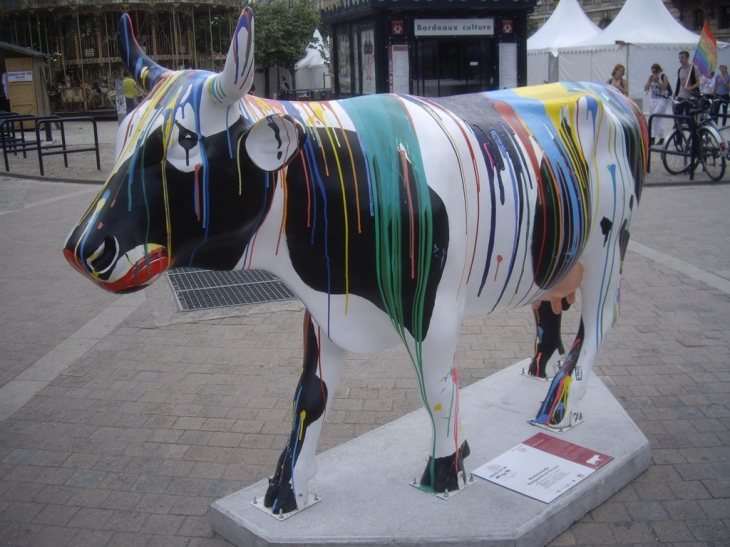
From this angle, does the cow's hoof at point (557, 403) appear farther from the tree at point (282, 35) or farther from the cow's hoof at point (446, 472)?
the tree at point (282, 35)

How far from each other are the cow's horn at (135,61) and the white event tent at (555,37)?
21.7 meters

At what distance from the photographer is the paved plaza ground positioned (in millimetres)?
2996

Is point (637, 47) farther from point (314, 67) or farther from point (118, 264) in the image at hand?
point (118, 264)

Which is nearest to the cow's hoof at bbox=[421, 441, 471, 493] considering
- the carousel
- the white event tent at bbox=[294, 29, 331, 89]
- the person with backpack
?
the person with backpack

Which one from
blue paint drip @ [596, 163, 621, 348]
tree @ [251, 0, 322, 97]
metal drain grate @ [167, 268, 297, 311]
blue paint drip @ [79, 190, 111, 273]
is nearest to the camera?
blue paint drip @ [79, 190, 111, 273]

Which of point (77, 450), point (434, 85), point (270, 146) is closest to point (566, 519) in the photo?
point (270, 146)

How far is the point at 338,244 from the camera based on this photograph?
232cm

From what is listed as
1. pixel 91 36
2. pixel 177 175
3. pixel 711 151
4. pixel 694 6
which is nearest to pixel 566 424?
pixel 177 175

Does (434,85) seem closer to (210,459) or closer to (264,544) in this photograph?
(210,459)

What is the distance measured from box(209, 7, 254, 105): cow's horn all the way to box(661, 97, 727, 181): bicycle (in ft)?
33.0

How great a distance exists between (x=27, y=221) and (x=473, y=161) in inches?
318

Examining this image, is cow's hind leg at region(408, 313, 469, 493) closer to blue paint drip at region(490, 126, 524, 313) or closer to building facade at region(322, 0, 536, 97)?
blue paint drip at region(490, 126, 524, 313)

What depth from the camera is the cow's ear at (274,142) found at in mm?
2006

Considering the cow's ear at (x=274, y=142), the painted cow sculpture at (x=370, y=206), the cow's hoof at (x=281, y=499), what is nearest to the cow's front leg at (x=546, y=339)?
the painted cow sculpture at (x=370, y=206)
